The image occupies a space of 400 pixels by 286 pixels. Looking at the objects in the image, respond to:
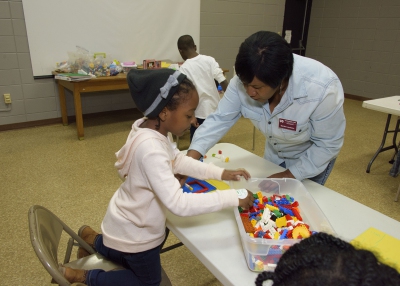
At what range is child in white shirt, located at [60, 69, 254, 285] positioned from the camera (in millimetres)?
924

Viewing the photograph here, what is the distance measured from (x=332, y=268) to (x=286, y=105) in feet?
2.90

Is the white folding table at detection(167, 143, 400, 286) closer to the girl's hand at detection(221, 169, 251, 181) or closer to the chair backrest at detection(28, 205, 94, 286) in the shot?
the girl's hand at detection(221, 169, 251, 181)

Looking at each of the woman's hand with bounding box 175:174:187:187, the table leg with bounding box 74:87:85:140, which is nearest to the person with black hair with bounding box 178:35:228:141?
the table leg with bounding box 74:87:85:140

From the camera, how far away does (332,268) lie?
0.49m

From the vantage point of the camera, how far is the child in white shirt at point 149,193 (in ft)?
3.03

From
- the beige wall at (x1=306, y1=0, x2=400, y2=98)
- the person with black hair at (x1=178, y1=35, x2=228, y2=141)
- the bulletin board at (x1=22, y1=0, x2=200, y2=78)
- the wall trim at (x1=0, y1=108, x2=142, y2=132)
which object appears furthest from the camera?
the beige wall at (x1=306, y1=0, x2=400, y2=98)

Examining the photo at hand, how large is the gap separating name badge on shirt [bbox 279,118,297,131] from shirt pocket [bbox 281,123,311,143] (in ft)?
0.05

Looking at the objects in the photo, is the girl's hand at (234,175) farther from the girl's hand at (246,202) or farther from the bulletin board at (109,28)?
the bulletin board at (109,28)

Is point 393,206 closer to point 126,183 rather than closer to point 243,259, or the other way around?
point 243,259

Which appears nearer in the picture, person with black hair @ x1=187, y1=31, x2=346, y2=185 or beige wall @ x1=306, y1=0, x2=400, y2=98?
person with black hair @ x1=187, y1=31, x2=346, y2=185

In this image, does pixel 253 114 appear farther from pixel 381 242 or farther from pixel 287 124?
pixel 381 242

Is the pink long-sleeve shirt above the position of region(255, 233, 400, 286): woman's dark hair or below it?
below

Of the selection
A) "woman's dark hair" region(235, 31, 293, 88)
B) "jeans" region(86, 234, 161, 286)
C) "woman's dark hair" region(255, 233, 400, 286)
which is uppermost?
"woman's dark hair" region(235, 31, 293, 88)

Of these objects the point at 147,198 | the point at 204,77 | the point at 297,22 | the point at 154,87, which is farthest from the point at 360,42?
the point at 147,198
